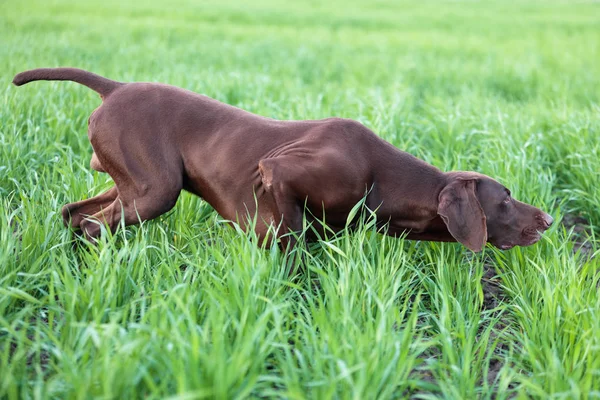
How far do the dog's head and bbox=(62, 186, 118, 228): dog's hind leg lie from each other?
5.68 feet

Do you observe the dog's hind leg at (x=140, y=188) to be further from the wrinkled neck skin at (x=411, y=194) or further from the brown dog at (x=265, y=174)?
the wrinkled neck skin at (x=411, y=194)

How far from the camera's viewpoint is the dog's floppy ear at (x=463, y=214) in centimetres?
279

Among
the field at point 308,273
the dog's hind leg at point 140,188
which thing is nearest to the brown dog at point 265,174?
the dog's hind leg at point 140,188

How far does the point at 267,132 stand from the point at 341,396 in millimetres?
1539

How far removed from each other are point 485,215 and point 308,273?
0.92 m

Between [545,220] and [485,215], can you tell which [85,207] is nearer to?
[485,215]

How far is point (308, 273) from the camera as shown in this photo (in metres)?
2.75

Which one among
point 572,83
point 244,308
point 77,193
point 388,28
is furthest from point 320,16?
point 244,308

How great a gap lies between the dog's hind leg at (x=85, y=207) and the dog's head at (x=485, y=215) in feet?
5.68

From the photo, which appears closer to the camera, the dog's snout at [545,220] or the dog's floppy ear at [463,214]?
the dog's floppy ear at [463,214]

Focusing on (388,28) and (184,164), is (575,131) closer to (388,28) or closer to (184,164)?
(184,164)

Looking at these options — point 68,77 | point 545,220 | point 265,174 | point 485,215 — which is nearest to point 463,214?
point 485,215

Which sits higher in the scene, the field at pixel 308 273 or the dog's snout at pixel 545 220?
the dog's snout at pixel 545 220

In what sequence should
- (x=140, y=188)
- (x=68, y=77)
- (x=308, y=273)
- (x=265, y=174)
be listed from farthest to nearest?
(x=68, y=77) < (x=140, y=188) < (x=265, y=174) < (x=308, y=273)
